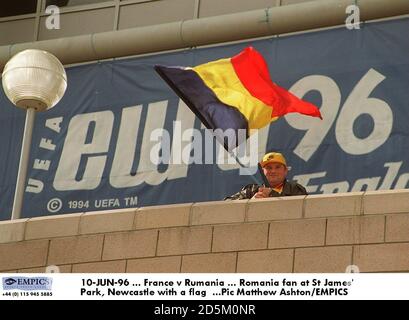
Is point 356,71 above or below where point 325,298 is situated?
above

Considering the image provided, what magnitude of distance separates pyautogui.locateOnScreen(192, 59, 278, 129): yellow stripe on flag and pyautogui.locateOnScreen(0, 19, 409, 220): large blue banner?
3380mm

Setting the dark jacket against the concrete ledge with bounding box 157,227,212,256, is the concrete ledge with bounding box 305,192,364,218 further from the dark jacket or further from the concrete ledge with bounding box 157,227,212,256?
the concrete ledge with bounding box 157,227,212,256

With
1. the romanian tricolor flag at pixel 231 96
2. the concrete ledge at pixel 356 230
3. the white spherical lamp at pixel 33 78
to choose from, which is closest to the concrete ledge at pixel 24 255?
the white spherical lamp at pixel 33 78

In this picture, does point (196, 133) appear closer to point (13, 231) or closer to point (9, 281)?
point (13, 231)

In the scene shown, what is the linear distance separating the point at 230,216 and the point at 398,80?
6.99 m

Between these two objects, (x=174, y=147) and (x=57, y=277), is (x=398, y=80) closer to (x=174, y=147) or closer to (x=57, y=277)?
(x=174, y=147)

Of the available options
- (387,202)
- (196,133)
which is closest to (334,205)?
(387,202)

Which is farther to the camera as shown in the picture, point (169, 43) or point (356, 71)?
point (169, 43)

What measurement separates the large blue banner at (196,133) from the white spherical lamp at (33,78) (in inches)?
214

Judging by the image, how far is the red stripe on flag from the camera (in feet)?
62.1

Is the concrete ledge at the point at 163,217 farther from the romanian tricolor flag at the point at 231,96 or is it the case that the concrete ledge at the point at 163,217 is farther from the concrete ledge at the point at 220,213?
the romanian tricolor flag at the point at 231,96

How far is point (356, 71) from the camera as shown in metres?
22.9
